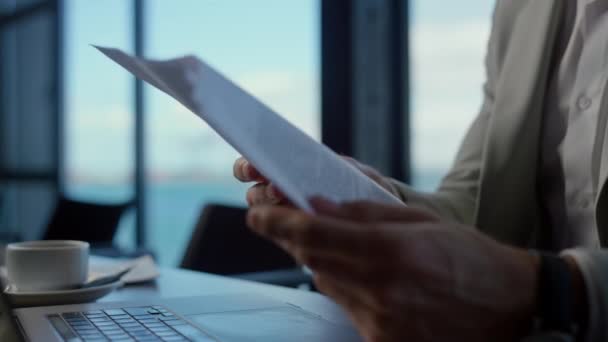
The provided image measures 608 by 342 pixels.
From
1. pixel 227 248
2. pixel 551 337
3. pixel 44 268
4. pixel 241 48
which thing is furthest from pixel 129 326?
pixel 241 48

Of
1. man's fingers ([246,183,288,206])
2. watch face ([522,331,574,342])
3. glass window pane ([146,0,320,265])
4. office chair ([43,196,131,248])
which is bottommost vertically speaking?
office chair ([43,196,131,248])

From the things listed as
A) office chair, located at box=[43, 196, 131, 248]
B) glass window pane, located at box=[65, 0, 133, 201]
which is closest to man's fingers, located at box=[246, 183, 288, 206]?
office chair, located at box=[43, 196, 131, 248]

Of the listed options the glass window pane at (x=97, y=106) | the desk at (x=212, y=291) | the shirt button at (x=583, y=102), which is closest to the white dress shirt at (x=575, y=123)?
the shirt button at (x=583, y=102)

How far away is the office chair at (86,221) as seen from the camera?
10.0 feet

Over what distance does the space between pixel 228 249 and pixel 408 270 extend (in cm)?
150

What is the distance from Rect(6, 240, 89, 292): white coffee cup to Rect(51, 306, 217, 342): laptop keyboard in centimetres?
18

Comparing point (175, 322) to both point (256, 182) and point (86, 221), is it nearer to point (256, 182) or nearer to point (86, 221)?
point (256, 182)

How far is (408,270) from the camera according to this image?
1.72 ft

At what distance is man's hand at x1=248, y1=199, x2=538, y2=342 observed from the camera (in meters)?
0.51

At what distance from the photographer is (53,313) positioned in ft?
2.99

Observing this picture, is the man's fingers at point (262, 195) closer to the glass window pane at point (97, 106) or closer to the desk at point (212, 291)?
the desk at point (212, 291)

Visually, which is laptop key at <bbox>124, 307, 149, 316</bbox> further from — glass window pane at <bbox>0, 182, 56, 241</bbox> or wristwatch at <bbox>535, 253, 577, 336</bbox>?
glass window pane at <bbox>0, 182, 56, 241</bbox>

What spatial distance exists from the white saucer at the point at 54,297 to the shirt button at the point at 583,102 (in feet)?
2.89

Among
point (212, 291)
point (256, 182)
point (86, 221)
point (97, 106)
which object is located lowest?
point (86, 221)
